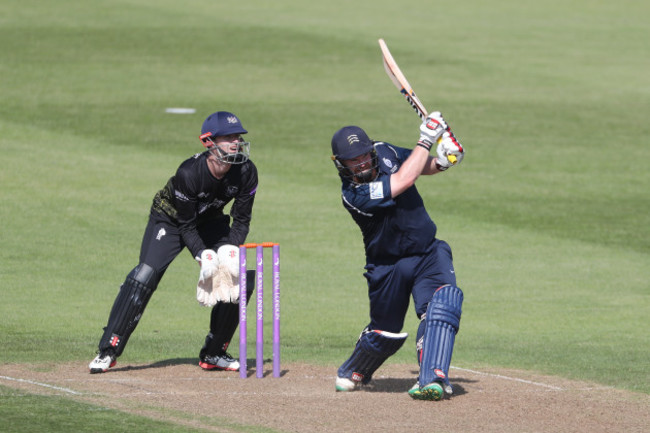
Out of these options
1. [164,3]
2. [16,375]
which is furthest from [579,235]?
[164,3]

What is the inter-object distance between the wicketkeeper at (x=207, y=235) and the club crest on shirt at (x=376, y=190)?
126 centimetres

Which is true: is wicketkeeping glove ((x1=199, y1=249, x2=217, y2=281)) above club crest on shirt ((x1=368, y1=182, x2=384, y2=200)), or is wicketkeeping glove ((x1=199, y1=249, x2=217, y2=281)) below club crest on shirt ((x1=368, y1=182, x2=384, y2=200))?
below

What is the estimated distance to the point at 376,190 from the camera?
810 cm

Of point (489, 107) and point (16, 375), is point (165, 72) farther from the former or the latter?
point (16, 375)

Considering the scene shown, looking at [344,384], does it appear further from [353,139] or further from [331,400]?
[353,139]

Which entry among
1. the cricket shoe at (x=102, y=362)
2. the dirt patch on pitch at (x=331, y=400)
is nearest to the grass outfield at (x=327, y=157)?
the dirt patch on pitch at (x=331, y=400)

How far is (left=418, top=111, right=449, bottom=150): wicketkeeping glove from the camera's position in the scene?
813 centimetres

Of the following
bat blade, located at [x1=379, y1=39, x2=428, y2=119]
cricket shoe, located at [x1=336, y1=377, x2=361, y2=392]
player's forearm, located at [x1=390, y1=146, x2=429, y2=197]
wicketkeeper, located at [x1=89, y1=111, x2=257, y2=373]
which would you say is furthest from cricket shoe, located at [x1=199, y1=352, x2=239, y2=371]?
bat blade, located at [x1=379, y1=39, x2=428, y2=119]

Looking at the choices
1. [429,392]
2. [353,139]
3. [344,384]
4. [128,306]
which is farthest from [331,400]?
[128,306]

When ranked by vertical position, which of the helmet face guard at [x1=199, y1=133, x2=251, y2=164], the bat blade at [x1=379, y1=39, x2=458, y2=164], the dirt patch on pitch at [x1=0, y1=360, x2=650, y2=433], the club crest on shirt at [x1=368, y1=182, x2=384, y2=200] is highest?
the bat blade at [x1=379, y1=39, x2=458, y2=164]

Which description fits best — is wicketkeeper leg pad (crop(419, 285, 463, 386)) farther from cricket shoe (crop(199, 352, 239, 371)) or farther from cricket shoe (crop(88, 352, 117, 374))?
cricket shoe (crop(88, 352, 117, 374))

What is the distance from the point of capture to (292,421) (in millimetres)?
7512

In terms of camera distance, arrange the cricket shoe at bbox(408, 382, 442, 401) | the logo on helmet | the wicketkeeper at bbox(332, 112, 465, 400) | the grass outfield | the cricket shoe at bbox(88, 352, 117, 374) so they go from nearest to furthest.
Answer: the cricket shoe at bbox(408, 382, 442, 401) → the wicketkeeper at bbox(332, 112, 465, 400) → the logo on helmet → the cricket shoe at bbox(88, 352, 117, 374) → the grass outfield

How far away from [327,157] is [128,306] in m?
11.3
